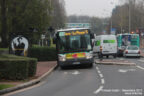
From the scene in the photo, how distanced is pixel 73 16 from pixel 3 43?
89155 millimetres

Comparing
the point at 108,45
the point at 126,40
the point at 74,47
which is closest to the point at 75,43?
the point at 74,47

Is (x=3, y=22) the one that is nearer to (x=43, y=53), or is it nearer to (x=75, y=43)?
(x=43, y=53)

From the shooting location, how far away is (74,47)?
2078cm

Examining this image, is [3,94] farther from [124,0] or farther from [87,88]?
[124,0]

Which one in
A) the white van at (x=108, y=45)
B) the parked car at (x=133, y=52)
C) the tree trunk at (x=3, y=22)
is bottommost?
the parked car at (x=133, y=52)

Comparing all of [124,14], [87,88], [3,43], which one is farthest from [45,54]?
[124,14]

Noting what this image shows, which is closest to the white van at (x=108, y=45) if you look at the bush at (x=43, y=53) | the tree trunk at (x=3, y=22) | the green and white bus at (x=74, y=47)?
the bush at (x=43, y=53)

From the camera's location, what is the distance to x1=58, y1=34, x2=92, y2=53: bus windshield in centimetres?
2072

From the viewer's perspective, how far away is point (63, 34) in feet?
69.8

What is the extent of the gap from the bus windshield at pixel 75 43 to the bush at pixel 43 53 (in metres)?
8.69

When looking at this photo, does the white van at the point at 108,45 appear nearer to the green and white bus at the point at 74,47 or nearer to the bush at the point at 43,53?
the bush at the point at 43,53

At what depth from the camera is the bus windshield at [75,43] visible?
2072cm

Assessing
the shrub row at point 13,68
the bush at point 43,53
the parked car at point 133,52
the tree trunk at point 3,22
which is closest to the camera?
the shrub row at point 13,68

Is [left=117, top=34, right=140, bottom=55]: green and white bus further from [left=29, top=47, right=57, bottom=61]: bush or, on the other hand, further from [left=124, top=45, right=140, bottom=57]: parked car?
[left=29, top=47, right=57, bottom=61]: bush
